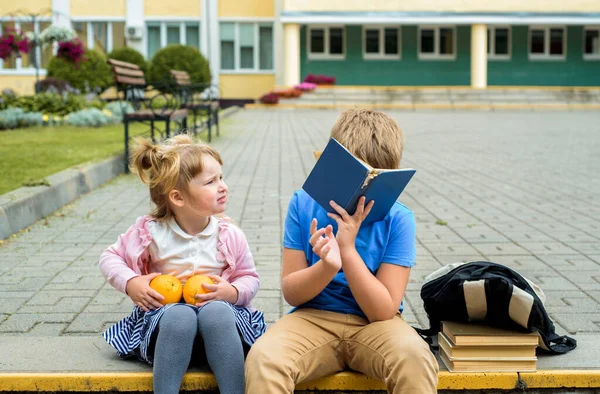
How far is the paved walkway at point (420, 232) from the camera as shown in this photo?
Answer: 4.18 metres

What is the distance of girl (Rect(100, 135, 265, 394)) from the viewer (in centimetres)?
304

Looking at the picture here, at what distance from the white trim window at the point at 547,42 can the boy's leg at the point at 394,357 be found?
109ft

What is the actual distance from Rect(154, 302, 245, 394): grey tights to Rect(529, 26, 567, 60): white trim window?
33.4 metres

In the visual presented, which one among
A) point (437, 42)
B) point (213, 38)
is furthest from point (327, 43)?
point (213, 38)

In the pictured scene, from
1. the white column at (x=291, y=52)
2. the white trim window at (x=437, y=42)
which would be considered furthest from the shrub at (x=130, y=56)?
the white trim window at (x=437, y=42)

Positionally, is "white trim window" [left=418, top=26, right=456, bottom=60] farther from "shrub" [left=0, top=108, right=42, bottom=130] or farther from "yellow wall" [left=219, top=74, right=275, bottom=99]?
"shrub" [left=0, top=108, right=42, bottom=130]

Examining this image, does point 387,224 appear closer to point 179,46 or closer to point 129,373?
point 129,373

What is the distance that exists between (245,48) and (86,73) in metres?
7.64

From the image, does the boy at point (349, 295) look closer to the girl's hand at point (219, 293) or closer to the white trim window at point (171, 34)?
the girl's hand at point (219, 293)

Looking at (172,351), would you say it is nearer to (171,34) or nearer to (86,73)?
(86,73)

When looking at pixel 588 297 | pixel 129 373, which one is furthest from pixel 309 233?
pixel 588 297

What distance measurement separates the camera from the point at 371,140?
9.87ft

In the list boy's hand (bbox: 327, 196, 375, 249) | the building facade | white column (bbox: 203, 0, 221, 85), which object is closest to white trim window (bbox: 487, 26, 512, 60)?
the building facade

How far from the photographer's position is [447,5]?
32188 mm
